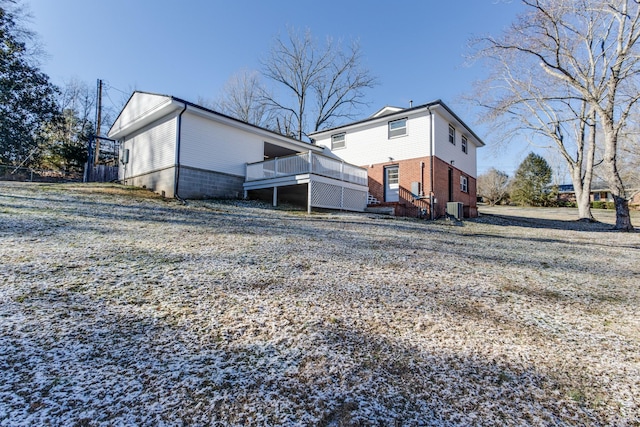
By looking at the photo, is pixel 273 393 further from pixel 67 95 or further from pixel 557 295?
pixel 67 95

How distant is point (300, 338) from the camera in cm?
230

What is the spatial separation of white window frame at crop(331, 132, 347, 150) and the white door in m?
3.03

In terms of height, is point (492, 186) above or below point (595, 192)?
below

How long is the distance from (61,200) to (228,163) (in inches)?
234

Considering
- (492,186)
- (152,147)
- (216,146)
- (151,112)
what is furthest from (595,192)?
(151,112)

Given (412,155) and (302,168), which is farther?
(412,155)

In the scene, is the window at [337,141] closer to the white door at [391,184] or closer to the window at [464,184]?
the white door at [391,184]

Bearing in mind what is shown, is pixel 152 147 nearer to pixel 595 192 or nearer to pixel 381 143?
pixel 381 143

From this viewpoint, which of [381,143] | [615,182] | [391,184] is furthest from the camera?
[381,143]

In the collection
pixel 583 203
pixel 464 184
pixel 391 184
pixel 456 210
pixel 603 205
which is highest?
pixel 603 205

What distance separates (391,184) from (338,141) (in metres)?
4.16

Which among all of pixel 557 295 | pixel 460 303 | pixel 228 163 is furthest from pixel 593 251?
pixel 228 163

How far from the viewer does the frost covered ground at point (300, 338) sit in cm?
161

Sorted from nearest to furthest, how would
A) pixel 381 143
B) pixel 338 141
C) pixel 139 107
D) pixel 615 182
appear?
pixel 615 182 → pixel 139 107 → pixel 381 143 → pixel 338 141
